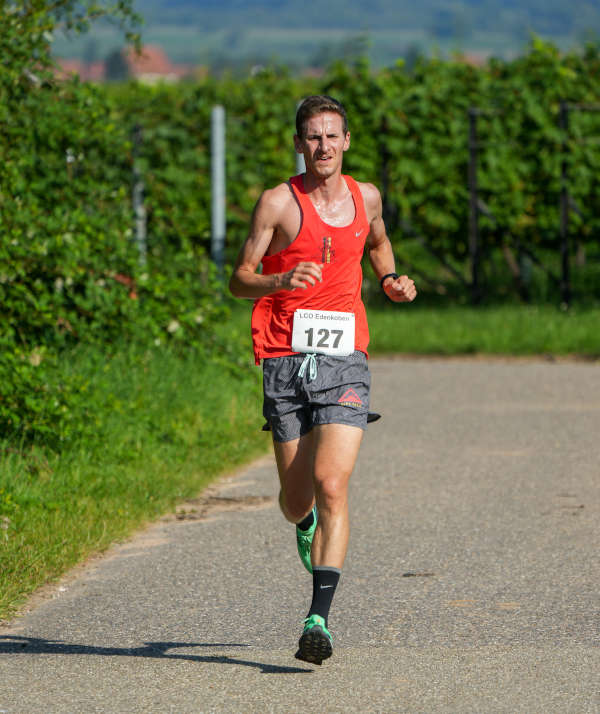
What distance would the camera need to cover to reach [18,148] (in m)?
Answer: 9.76

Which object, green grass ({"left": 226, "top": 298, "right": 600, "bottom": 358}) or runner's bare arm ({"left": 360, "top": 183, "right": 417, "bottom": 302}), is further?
green grass ({"left": 226, "top": 298, "right": 600, "bottom": 358})

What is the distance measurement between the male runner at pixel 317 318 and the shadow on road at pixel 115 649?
1.52 ft

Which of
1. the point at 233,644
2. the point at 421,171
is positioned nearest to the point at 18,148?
the point at 233,644

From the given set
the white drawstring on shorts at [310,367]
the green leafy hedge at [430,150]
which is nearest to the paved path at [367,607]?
the white drawstring on shorts at [310,367]


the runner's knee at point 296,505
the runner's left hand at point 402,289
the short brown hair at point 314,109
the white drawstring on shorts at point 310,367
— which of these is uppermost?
the short brown hair at point 314,109

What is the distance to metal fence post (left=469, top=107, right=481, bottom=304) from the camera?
18.1 m

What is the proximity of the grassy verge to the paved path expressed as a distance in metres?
0.18

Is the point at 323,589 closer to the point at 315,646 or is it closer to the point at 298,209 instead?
the point at 315,646

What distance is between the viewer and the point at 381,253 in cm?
552

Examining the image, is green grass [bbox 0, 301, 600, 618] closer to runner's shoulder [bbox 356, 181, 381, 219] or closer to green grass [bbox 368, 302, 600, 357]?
runner's shoulder [bbox 356, 181, 381, 219]

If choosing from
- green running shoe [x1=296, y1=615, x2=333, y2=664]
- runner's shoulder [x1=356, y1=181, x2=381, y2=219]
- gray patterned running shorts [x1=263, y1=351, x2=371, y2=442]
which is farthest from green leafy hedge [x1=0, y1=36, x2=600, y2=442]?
green running shoe [x1=296, y1=615, x2=333, y2=664]

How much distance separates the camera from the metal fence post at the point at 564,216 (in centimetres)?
A: 1750

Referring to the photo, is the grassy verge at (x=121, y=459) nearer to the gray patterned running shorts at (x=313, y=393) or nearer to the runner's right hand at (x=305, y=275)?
the gray patterned running shorts at (x=313, y=393)

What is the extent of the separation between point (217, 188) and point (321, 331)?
12603 millimetres
